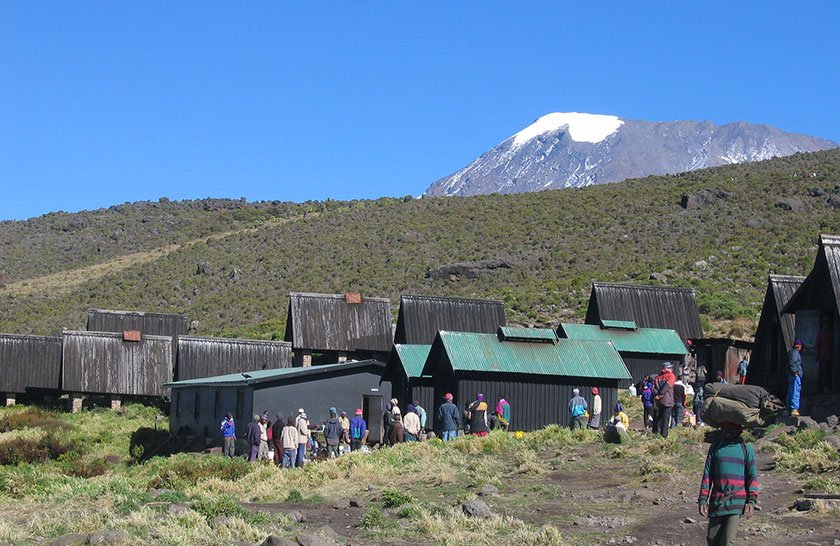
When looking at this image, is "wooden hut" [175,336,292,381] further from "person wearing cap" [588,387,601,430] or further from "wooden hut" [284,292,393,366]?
"person wearing cap" [588,387,601,430]

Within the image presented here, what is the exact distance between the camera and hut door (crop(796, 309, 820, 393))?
2459 centimetres

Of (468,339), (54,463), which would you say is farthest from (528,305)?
(54,463)

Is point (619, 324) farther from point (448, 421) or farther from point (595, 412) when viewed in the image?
point (448, 421)

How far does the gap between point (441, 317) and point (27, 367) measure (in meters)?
14.7

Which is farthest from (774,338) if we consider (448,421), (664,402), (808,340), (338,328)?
(338,328)

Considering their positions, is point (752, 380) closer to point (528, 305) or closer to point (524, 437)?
point (524, 437)

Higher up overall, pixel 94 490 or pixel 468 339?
pixel 468 339

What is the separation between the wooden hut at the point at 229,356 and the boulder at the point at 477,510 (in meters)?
27.2

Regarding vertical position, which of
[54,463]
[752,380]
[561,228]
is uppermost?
[561,228]

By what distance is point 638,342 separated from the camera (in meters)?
38.5

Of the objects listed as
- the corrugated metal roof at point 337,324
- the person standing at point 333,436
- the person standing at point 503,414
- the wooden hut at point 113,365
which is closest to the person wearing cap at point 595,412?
the person standing at point 503,414

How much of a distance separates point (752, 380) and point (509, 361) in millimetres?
6090

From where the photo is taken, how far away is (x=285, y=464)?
2486 cm

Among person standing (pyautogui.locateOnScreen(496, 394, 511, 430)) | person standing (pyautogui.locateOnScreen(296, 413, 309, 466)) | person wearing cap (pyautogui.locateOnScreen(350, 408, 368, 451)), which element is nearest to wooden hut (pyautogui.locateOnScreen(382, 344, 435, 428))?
person standing (pyautogui.locateOnScreen(496, 394, 511, 430))
